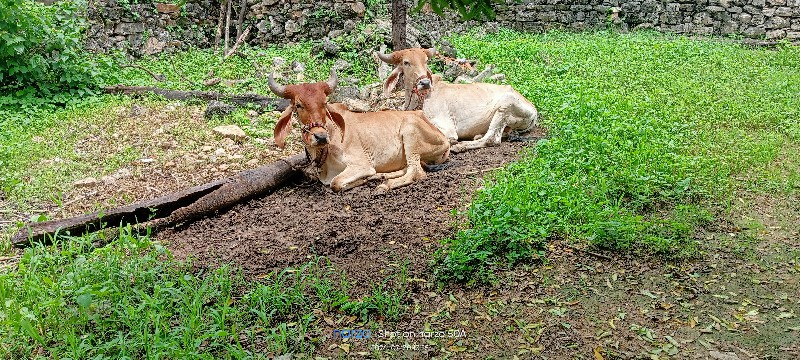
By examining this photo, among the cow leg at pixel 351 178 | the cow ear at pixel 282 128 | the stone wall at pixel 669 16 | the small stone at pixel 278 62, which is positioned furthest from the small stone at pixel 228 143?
the stone wall at pixel 669 16

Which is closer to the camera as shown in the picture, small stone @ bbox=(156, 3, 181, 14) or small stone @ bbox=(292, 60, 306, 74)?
small stone @ bbox=(292, 60, 306, 74)

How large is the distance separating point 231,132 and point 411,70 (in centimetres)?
219

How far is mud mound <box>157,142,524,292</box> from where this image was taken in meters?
4.69

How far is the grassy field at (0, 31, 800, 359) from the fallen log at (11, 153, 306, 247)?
0.60ft

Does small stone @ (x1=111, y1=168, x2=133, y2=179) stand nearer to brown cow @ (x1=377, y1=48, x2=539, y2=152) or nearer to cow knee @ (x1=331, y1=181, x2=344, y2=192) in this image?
cow knee @ (x1=331, y1=181, x2=344, y2=192)

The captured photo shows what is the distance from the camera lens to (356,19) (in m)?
13.2

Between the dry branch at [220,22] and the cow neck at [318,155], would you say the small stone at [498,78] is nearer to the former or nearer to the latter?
the cow neck at [318,155]

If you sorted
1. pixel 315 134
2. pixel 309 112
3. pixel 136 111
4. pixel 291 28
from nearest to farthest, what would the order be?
pixel 315 134 < pixel 309 112 < pixel 136 111 < pixel 291 28

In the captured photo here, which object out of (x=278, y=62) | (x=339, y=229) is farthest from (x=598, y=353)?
(x=278, y=62)

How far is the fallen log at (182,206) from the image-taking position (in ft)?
16.2

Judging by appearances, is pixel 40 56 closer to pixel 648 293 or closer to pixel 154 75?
pixel 154 75

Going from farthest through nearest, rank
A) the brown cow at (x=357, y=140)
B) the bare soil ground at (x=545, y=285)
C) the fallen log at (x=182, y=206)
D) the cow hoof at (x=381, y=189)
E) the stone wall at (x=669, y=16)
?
the stone wall at (x=669, y=16) → the cow hoof at (x=381, y=189) → the brown cow at (x=357, y=140) → the fallen log at (x=182, y=206) → the bare soil ground at (x=545, y=285)

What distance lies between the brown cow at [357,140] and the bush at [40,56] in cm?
443

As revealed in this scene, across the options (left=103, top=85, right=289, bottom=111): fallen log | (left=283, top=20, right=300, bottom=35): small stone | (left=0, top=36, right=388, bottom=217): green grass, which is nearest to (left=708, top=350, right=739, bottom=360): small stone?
(left=0, top=36, right=388, bottom=217): green grass
